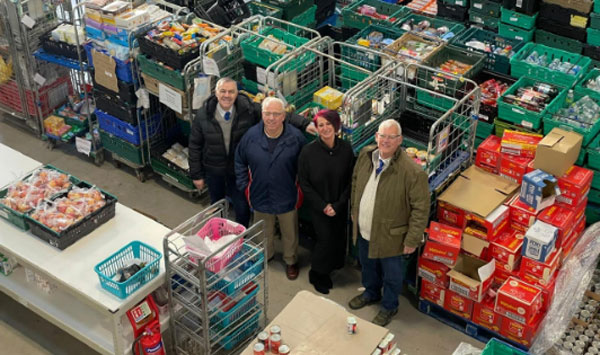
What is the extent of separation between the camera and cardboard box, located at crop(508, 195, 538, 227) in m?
6.59

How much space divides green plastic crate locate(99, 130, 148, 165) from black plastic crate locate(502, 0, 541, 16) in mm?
4380

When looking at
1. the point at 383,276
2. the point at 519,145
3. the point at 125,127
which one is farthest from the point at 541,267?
the point at 125,127

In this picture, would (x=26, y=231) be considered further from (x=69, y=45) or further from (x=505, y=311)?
(x=505, y=311)

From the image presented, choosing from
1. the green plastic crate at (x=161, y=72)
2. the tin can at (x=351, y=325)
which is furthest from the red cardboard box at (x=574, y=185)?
the green plastic crate at (x=161, y=72)

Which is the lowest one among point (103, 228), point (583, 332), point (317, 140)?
point (583, 332)

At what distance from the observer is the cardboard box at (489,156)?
Result: 699cm

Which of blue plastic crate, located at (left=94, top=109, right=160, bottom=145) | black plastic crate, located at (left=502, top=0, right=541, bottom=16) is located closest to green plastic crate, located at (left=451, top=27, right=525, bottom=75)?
black plastic crate, located at (left=502, top=0, right=541, bottom=16)

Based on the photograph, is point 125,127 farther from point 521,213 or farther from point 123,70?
point 521,213

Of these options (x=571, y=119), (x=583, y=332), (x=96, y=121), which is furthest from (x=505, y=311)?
(x=96, y=121)

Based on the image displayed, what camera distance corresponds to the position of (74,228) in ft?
20.1

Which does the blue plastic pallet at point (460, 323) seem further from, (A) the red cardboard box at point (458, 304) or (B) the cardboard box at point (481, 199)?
(B) the cardboard box at point (481, 199)

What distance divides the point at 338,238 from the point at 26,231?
2.67m

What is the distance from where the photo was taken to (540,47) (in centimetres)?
834

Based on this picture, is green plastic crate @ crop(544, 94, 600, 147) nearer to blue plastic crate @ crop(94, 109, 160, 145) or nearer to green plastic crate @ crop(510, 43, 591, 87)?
green plastic crate @ crop(510, 43, 591, 87)
